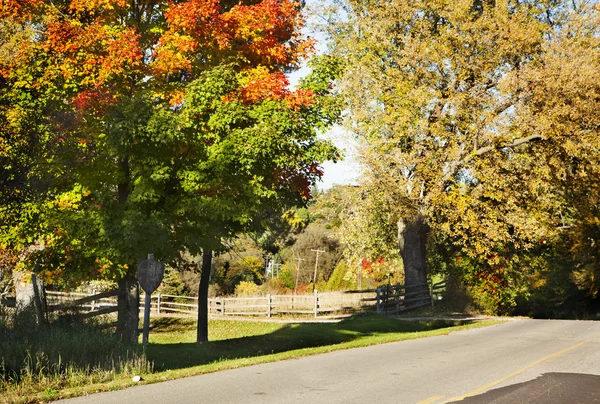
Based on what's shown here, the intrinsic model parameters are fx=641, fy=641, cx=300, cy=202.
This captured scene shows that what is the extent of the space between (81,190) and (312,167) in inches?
289

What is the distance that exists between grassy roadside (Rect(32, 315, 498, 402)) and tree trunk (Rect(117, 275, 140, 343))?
2.86ft

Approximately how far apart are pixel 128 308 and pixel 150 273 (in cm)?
421

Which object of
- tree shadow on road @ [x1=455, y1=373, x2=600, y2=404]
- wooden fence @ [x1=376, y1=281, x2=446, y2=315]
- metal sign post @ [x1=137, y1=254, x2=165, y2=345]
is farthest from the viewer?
wooden fence @ [x1=376, y1=281, x2=446, y2=315]

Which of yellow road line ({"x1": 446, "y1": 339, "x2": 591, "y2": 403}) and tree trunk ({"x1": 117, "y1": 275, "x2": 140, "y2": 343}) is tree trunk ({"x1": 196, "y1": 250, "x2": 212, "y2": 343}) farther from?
yellow road line ({"x1": 446, "y1": 339, "x2": 591, "y2": 403})

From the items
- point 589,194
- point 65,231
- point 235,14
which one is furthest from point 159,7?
point 589,194

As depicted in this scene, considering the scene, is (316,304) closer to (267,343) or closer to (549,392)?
(267,343)

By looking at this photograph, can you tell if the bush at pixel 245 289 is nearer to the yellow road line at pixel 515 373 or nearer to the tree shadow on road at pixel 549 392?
the yellow road line at pixel 515 373

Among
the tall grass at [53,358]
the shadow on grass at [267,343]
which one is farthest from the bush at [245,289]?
the tall grass at [53,358]

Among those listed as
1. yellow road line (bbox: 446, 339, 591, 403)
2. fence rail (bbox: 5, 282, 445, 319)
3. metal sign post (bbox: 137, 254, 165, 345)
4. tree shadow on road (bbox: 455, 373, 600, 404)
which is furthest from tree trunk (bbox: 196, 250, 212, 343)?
tree shadow on road (bbox: 455, 373, 600, 404)

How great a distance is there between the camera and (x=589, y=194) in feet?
106

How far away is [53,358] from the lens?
1128 cm

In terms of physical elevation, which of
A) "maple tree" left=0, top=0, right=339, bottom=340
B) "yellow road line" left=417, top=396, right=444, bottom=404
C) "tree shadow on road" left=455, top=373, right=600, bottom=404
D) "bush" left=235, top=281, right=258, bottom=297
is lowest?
"tree shadow on road" left=455, top=373, right=600, bottom=404

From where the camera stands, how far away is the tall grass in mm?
10188

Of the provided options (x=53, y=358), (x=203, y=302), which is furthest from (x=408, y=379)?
(x=203, y=302)
